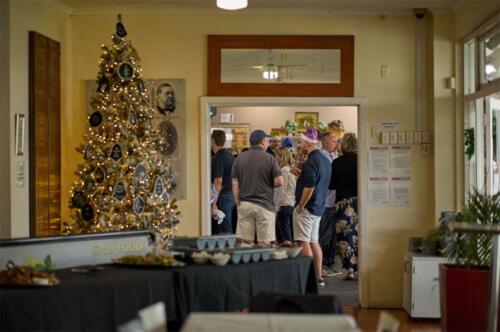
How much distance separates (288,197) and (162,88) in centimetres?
245

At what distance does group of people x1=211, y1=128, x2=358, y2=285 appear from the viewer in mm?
8375

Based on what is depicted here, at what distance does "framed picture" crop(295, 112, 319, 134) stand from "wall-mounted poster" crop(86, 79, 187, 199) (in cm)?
397

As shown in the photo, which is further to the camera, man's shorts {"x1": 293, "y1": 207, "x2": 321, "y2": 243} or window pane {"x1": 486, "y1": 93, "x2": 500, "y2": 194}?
man's shorts {"x1": 293, "y1": 207, "x2": 321, "y2": 243}

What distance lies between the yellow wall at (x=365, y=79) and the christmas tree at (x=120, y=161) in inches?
28.1

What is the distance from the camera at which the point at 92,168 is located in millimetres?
7055

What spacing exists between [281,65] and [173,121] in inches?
48.0

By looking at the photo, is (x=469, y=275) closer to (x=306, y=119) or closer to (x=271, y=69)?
(x=271, y=69)

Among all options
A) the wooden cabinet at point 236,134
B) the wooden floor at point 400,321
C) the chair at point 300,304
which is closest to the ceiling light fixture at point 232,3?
the chair at point 300,304

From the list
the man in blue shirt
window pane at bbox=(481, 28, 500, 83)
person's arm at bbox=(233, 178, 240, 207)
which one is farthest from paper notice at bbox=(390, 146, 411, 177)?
the man in blue shirt

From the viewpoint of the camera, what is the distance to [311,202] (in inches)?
339

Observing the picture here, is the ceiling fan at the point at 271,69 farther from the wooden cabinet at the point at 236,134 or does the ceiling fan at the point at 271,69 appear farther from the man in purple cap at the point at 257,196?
the wooden cabinet at the point at 236,134

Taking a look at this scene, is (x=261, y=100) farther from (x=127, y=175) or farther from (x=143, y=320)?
(x=143, y=320)

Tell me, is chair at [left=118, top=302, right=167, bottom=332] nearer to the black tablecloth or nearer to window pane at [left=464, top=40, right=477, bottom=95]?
the black tablecloth

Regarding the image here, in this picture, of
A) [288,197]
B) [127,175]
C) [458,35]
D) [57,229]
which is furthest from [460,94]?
[57,229]
